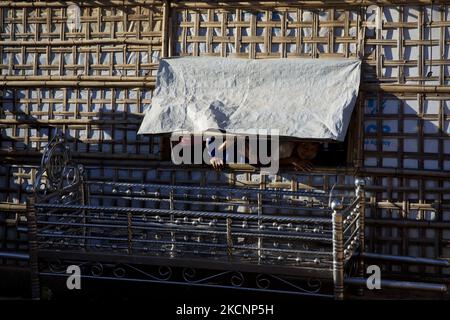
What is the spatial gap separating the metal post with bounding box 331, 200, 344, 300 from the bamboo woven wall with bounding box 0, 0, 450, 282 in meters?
1.55

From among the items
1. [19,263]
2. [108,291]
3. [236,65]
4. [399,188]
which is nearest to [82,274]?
[108,291]

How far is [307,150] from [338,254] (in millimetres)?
1737

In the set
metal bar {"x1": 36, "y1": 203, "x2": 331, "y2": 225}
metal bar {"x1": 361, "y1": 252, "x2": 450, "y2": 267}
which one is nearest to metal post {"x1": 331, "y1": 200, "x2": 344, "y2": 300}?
metal bar {"x1": 36, "y1": 203, "x2": 331, "y2": 225}

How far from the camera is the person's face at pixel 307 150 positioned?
7645 mm

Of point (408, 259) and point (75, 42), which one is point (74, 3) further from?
point (408, 259)

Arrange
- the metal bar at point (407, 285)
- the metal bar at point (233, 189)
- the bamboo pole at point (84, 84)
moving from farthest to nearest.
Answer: the bamboo pole at point (84, 84) → the metal bar at point (233, 189) → the metal bar at point (407, 285)

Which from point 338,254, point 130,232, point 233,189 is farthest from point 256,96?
point 338,254

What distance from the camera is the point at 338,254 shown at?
6.21 metres

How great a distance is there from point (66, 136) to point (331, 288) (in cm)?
387

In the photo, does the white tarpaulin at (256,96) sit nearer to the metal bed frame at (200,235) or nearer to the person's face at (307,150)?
the person's face at (307,150)

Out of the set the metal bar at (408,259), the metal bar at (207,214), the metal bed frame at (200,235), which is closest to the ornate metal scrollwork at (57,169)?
the metal bed frame at (200,235)

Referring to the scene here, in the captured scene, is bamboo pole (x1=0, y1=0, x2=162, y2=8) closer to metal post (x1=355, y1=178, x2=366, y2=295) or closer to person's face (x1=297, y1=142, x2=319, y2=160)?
person's face (x1=297, y1=142, x2=319, y2=160)

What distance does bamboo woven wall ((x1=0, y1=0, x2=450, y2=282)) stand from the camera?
7.56 m

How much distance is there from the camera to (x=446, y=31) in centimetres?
752
